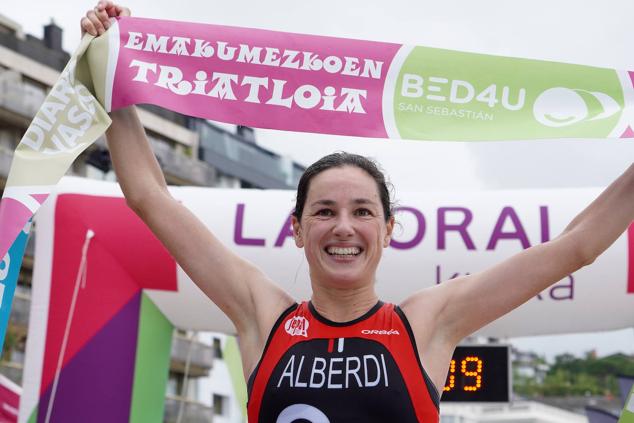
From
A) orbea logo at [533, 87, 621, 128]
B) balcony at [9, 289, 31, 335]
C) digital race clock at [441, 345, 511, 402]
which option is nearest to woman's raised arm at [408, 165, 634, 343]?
orbea logo at [533, 87, 621, 128]

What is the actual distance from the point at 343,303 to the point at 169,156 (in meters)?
35.7

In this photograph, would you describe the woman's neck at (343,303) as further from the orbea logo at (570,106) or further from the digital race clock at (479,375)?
the digital race clock at (479,375)

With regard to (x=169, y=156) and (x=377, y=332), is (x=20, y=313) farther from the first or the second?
(x=377, y=332)

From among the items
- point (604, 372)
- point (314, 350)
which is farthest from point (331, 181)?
point (604, 372)

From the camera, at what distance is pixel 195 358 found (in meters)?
34.9

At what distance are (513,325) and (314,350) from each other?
13.9ft

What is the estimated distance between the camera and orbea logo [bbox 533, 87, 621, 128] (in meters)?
3.29

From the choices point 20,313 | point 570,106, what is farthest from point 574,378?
point 570,106

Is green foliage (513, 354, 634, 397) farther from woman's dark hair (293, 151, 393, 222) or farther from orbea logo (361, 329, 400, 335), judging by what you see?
orbea logo (361, 329, 400, 335)

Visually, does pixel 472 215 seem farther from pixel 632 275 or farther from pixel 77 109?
pixel 77 109

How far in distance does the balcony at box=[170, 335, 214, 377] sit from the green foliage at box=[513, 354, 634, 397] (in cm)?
5290

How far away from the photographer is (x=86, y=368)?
6230mm

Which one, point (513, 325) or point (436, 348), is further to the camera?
point (513, 325)

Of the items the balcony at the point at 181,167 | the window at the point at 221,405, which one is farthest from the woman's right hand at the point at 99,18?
the window at the point at 221,405
